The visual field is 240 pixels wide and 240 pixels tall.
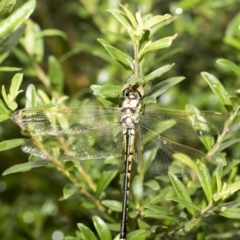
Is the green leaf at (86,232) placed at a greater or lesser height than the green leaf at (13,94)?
lesser

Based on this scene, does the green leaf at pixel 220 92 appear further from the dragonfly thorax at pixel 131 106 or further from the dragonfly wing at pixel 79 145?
the dragonfly wing at pixel 79 145

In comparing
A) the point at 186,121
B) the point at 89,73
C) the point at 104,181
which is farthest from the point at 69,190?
the point at 89,73

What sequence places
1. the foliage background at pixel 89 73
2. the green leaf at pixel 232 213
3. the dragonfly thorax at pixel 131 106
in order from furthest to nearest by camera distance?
the foliage background at pixel 89 73, the dragonfly thorax at pixel 131 106, the green leaf at pixel 232 213

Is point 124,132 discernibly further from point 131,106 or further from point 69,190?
point 69,190

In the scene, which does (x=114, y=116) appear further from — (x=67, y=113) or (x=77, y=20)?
(x=77, y=20)

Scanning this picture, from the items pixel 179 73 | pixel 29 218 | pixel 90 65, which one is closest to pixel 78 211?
pixel 29 218

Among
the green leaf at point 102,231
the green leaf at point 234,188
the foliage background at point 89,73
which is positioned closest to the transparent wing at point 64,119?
the foliage background at point 89,73

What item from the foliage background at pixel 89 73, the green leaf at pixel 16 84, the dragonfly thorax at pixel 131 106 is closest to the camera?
the green leaf at pixel 16 84

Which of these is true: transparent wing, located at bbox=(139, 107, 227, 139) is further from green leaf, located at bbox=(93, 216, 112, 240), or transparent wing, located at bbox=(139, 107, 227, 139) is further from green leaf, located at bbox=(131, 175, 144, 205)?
green leaf, located at bbox=(93, 216, 112, 240)

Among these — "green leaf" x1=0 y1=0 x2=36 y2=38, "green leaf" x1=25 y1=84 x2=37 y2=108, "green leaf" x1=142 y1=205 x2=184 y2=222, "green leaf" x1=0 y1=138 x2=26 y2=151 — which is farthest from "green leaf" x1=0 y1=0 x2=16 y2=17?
"green leaf" x1=142 y1=205 x2=184 y2=222
